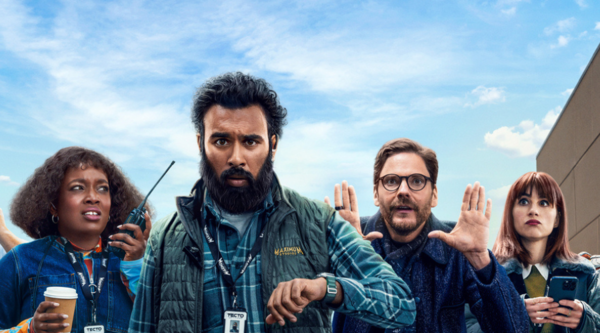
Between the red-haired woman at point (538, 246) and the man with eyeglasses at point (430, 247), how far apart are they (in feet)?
3.72

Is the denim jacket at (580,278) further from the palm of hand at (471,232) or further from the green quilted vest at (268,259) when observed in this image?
the green quilted vest at (268,259)

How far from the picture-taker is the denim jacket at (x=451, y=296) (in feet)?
14.1

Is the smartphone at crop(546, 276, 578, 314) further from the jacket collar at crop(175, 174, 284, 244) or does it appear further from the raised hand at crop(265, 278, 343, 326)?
the raised hand at crop(265, 278, 343, 326)

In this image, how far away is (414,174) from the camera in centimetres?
481

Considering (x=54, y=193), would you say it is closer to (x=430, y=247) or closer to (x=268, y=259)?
(x=268, y=259)

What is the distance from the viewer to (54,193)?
4.55 metres

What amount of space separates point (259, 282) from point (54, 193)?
7.52ft

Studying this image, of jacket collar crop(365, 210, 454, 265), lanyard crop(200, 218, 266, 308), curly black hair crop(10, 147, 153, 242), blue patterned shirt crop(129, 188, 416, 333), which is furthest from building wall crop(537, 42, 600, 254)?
lanyard crop(200, 218, 266, 308)

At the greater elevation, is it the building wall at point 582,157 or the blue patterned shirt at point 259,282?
the building wall at point 582,157

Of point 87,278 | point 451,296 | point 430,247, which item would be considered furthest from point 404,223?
point 87,278

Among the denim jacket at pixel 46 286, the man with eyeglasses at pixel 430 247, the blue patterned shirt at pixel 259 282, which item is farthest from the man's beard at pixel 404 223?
the denim jacket at pixel 46 286

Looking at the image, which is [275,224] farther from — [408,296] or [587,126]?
[587,126]

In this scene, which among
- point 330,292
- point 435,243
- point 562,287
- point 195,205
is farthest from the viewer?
point 562,287

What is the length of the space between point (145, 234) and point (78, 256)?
55cm
